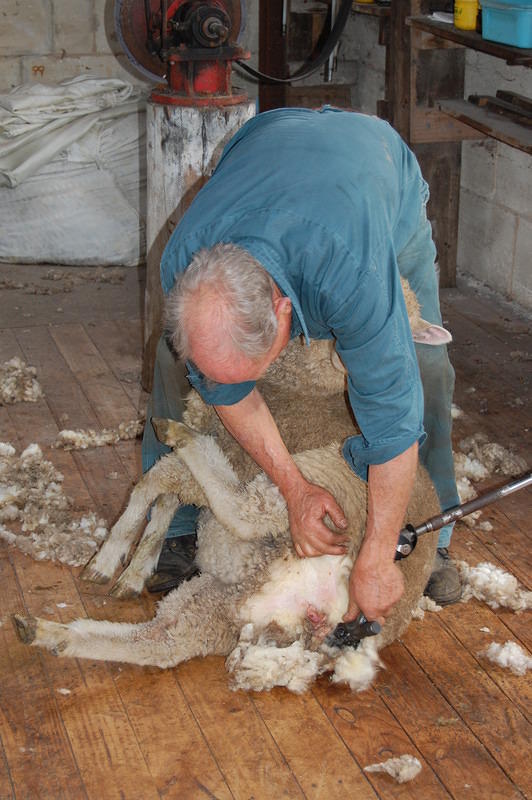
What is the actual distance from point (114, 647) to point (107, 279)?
342cm

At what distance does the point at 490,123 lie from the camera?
4.22 metres

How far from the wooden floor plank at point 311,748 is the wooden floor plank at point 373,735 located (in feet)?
0.07

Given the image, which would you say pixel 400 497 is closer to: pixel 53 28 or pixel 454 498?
pixel 454 498

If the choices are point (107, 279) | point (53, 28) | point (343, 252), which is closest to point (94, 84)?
point (53, 28)

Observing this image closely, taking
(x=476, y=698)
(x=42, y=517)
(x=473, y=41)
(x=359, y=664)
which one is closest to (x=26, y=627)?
(x=42, y=517)

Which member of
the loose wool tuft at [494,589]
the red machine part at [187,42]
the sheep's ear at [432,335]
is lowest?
the loose wool tuft at [494,589]

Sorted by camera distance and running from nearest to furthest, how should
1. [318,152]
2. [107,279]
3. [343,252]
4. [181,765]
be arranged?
1. [343,252]
2. [318,152]
3. [181,765]
4. [107,279]

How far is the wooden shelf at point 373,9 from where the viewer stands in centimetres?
516

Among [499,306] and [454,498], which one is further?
[499,306]

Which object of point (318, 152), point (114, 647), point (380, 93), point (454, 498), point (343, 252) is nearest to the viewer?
point (343, 252)

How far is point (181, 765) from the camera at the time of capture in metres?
2.24

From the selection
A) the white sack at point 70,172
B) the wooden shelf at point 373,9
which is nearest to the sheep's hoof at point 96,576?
the white sack at point 70,172

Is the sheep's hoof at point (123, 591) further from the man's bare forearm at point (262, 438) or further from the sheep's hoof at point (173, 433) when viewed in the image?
the man's bare forearm at point (262, 438)

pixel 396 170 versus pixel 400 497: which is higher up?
pixel 396 170
